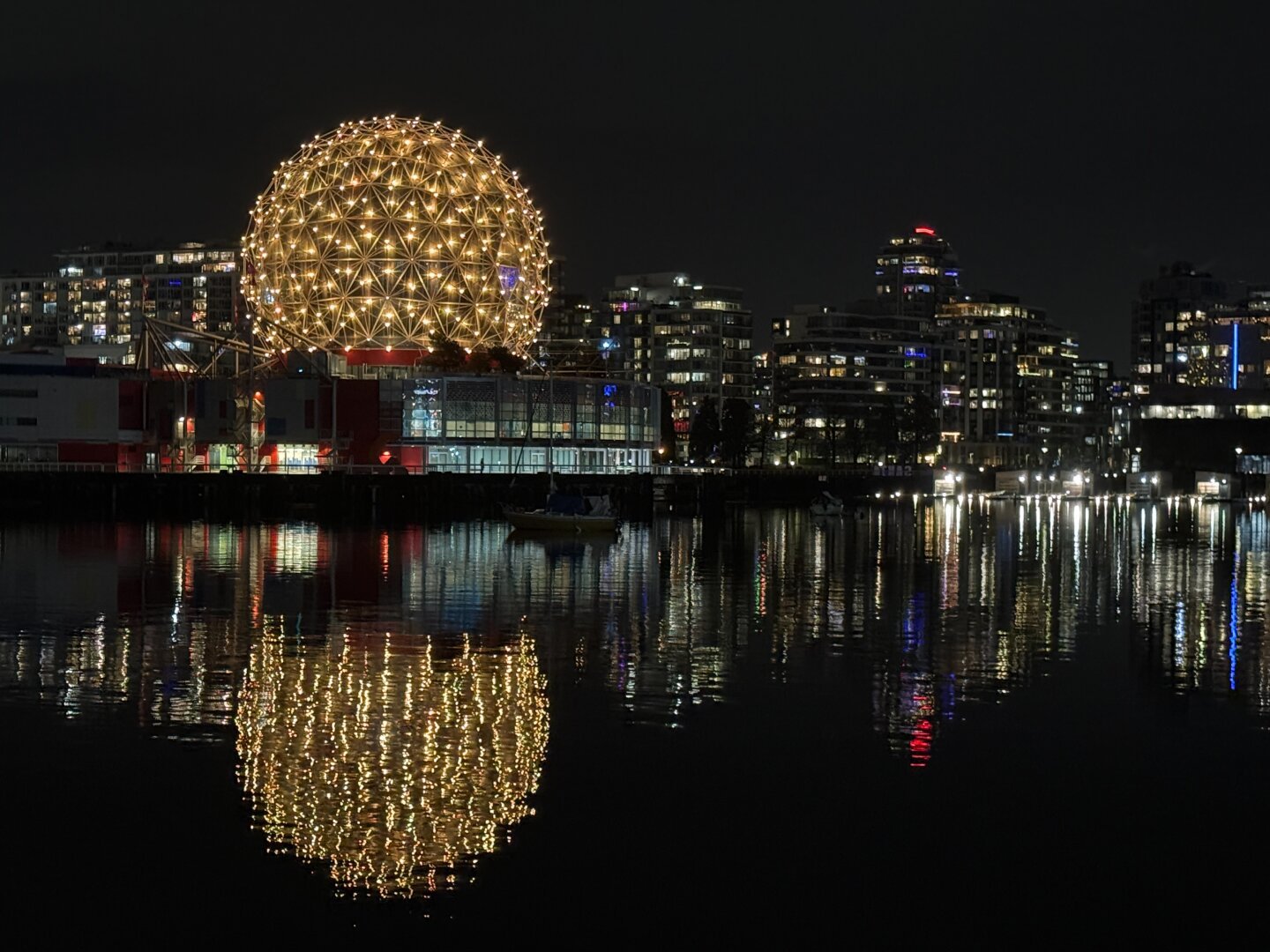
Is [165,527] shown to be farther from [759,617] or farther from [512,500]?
[759,617]

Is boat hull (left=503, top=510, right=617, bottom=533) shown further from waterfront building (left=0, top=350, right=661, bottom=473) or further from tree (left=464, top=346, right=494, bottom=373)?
tree (left=464, top=346, right=494, bottom=373)

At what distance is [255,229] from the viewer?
10588 centimetres

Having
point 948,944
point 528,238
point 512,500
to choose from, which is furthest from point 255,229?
point 948,944

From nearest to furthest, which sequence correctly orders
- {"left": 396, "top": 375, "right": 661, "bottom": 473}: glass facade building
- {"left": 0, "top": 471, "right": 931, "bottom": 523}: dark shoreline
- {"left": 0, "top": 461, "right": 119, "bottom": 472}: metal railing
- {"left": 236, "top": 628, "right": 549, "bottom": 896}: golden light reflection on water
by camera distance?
{"left": 236, "top": 628, "right": 549, "bottom": 896}: golden light reflection on water < {"left": 0, "top": 471, "right": 931, "bottom": 523}: dark shoreline < {"left": 0, "top": 461, "right": 119, "bottom": 472}: metal railing < {"left": 396, "top": 375, "right": 661, "bottom": 473}: glass facade building

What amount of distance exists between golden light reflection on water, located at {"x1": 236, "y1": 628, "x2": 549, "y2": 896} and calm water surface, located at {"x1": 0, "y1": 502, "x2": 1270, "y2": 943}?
6 cm

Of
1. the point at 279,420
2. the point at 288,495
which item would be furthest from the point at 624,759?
the point at 279,420

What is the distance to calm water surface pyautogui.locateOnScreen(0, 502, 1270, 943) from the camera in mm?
15289

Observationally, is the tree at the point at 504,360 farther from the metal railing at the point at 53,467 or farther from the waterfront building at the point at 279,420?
the metal railing at the point at 53,467

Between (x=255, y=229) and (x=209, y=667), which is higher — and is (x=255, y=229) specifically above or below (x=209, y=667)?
above

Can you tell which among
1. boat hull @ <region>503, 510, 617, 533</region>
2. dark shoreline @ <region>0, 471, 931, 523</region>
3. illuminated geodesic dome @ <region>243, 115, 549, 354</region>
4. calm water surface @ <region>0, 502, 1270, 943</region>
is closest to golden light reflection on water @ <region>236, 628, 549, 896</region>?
calm water surface @ <region>0, 502, 1270, 943</region>

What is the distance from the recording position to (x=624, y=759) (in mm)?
20500

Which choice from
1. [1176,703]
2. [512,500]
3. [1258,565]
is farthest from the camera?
[512,500]

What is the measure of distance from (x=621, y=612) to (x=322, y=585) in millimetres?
9078

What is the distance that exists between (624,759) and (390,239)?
83319 mm
